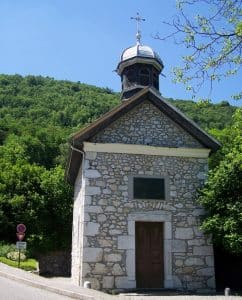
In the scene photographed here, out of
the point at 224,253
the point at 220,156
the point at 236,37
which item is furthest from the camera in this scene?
the point at 220,156

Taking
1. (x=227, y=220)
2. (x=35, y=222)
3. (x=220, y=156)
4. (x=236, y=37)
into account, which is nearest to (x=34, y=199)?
(x=35, y=222)

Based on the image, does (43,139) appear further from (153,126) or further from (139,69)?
(153,126)

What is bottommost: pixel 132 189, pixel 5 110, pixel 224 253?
pixel 224 253

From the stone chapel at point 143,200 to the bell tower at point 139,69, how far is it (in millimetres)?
2855

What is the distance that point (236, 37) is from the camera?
8.46 metres

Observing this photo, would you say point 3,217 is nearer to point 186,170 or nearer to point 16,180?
point 16,180

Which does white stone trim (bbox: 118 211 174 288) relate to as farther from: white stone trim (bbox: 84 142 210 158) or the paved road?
the paved road

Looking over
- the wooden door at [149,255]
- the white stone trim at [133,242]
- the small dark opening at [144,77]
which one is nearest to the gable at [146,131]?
the white stone trim at [133,242]

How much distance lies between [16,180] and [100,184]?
17.3m

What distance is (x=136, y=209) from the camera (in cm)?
1480

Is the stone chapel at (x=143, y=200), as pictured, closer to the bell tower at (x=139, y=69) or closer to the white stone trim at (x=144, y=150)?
the white stone trim at (x=144, y=150)

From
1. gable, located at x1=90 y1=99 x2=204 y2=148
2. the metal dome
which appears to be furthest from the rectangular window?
the metal dome

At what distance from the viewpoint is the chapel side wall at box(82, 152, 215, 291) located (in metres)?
14.0

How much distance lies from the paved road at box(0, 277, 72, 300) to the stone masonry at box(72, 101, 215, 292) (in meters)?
1.97
